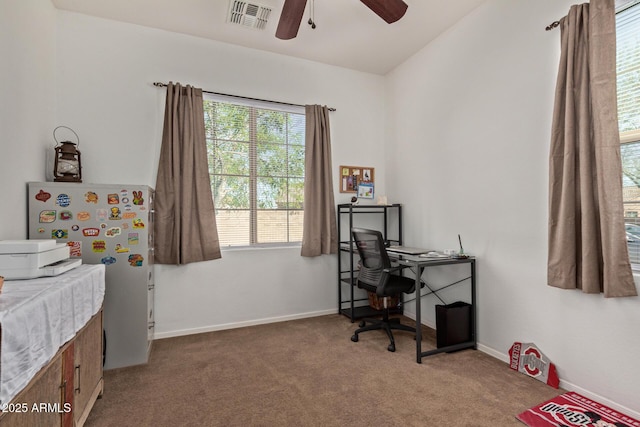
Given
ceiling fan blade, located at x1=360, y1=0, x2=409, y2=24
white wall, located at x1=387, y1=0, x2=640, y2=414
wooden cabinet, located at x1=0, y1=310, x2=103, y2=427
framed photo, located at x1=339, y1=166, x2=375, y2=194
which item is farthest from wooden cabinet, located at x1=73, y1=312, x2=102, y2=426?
white wall, located at x1=387, y1=0, x2=640, y2=414

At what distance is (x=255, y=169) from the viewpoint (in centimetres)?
347

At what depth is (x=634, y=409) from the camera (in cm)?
180

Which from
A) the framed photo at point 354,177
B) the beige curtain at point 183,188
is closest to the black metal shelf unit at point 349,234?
the framed photo at point 354,177

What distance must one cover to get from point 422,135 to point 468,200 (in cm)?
93

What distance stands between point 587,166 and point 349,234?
2.28m

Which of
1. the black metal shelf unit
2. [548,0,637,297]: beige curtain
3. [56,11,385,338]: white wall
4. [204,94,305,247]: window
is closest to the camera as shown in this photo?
[548,0,637,297]: beige curtain

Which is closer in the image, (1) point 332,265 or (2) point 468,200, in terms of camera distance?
(2) point 468,200

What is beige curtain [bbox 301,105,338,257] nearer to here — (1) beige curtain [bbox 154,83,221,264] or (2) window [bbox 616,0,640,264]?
(1) beige curtain [bbox 154,83,221,264]

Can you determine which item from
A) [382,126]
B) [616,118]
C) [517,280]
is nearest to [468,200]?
[517,280]

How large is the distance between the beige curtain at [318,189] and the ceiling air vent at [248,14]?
970 millimetres

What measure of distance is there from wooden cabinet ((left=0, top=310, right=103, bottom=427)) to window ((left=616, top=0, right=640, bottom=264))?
293 centimetres

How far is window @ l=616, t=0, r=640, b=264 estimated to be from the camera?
1863 mm

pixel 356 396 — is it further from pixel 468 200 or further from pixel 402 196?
pixel 402 196

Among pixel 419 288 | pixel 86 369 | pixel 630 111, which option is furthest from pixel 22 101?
pixel 630 111
